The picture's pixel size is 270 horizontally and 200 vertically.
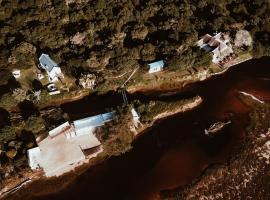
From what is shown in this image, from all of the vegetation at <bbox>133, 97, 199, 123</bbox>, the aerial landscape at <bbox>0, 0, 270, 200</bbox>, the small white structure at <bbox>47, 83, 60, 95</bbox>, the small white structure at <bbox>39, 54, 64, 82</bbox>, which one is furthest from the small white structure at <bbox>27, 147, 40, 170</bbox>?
the vegetation at <bbox>133, 97, 199, 123</bbox>

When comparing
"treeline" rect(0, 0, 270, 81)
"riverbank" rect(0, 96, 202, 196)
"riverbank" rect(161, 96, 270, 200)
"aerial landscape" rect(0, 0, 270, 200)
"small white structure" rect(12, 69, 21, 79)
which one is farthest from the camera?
"treeline" rect(0, 0, 270, 81)

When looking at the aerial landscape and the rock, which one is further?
the rock

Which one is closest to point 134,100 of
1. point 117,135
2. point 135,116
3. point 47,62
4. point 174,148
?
point 135,116

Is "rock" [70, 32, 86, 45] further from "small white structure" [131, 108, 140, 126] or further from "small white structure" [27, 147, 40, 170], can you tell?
"small white structure" [27, 147, 40, 170]

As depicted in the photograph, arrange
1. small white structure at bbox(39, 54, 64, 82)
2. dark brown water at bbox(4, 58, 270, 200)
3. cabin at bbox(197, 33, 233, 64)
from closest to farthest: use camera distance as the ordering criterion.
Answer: dark brown water at bbox(4, 58, 270, 200) → small white structure at bbox(39, 54, 64, 82) → cabin at bbox(197, 33, 233, 64)

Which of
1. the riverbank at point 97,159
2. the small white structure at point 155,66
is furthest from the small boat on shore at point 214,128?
the small white structure at point 155,66

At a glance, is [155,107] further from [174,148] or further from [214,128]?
[214,128]

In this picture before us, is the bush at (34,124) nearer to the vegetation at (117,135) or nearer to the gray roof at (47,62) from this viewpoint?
the vegetation at (117,135)
